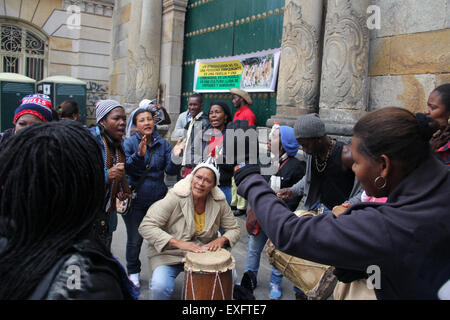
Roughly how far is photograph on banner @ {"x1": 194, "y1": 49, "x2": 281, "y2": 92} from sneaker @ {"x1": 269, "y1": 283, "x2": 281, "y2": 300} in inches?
121

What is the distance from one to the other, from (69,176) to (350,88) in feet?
12.4

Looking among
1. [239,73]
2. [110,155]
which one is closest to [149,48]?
[239,73]

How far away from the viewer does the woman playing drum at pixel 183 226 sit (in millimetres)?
3275

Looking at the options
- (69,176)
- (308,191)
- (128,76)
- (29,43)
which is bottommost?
(308,191)

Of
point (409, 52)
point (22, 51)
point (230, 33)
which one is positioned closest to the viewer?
point (409, 52)

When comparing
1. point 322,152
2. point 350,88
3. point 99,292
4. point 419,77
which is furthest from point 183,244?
point 419,77

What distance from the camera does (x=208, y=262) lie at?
2.96m

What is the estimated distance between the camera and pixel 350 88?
432 centimetres

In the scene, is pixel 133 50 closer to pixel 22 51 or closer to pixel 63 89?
pixel 63 89

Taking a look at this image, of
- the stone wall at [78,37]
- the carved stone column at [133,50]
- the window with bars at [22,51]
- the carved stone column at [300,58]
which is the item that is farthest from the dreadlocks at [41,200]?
the window with bars at [22,51]

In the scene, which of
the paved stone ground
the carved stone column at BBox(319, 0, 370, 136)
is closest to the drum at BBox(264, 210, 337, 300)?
the paved stone ground

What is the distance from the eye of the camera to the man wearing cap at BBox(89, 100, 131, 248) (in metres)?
3.25

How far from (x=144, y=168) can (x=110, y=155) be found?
2.01 feet
